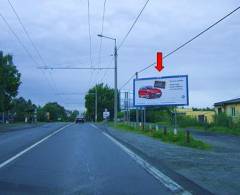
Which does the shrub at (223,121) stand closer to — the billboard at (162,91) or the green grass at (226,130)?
the green grass at (226,130)

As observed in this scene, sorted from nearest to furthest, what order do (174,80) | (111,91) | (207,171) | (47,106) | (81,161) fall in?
1. (207,171)
2. (81,161)
3. (174,80)
4. (111,91)
5. (47,106)

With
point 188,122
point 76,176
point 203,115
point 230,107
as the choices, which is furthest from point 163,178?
point 203,115

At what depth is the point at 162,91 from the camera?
154ft

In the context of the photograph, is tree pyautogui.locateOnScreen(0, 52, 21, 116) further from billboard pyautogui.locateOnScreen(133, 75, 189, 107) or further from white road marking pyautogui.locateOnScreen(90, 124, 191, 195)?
white road marking pyautogui.locateOnScreen(90, 124, 191, 195)

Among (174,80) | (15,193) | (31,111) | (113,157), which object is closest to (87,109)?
(31,111)

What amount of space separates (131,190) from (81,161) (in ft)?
22.5

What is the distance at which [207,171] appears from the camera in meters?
15.0

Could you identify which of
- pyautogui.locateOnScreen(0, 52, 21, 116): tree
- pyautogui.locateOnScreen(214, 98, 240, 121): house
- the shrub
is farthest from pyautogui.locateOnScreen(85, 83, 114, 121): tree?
the shrub

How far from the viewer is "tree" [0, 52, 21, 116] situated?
79.2m

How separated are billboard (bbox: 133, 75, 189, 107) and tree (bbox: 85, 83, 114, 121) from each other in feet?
277

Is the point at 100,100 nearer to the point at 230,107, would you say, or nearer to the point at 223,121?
the point at 230,107

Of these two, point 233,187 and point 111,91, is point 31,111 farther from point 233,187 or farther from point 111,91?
point 233,187

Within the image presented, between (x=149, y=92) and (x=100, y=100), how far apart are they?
302 ft

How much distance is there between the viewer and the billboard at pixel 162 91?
1756 inches
